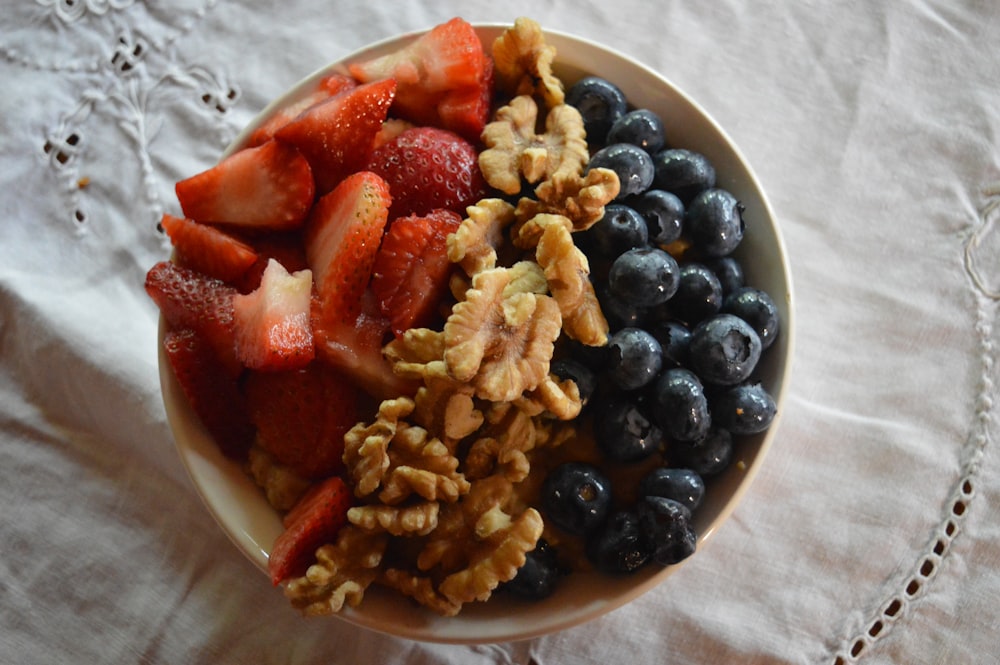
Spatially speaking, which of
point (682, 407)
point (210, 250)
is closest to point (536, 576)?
point (682, 407)

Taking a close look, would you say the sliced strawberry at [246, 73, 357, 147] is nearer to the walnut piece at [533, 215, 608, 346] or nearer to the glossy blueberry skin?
the walnut piece at [533, 215, 608, 346]

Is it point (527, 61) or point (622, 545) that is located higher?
point (527, 61)

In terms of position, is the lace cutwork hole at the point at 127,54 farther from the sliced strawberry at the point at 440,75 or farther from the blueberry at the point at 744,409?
the blueberry at the point at 744,409

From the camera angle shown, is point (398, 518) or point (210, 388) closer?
point (398, 518)

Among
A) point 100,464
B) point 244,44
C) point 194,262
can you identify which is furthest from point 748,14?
point 100,464

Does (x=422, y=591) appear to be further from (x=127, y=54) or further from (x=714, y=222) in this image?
(x=127, y=54)
